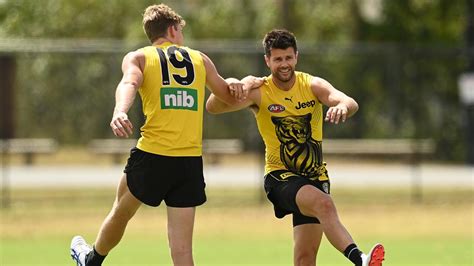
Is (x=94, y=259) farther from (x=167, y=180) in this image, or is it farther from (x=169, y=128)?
(x=169, y=128)

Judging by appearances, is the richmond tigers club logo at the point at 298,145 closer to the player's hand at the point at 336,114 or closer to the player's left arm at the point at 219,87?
the player's left arm at the point at 219,87

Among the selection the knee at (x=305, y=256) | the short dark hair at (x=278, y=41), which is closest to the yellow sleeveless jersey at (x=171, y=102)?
the short dark hair at (x=278, y=41)

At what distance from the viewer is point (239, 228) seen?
18.6 meters

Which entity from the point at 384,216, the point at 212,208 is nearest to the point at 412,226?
the point at 384,216

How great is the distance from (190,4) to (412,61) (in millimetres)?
16908

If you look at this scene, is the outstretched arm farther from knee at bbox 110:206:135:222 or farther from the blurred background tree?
the blurred background tree

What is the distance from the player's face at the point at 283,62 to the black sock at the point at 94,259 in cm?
191

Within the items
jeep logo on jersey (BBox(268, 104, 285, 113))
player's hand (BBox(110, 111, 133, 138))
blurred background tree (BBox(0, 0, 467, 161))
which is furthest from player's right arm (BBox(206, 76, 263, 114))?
blurred background tree (BBox(0, 0, 467, 161))

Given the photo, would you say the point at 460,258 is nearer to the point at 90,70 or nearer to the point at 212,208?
the point at 212,208

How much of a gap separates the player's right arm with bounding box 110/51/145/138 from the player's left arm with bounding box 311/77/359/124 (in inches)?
53.6

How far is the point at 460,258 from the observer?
14.1 m

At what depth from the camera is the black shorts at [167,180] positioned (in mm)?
9008

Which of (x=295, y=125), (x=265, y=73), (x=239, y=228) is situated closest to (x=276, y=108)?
(x=295, y=125)

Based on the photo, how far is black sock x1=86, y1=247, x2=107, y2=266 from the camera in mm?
9688
